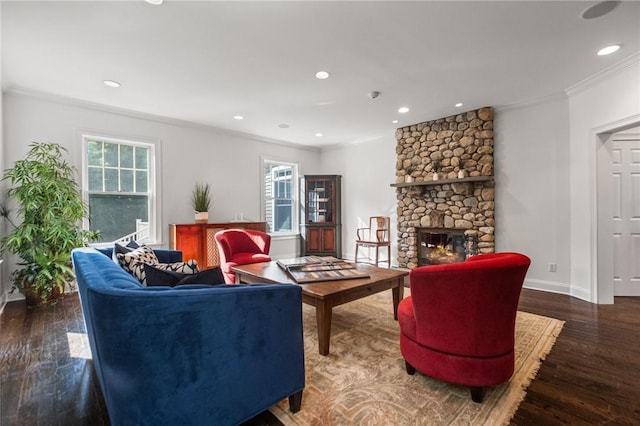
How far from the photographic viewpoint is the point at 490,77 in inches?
130

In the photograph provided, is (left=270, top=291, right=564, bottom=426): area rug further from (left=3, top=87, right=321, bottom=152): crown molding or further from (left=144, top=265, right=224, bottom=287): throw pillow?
(left=3, top=87, right=321, bottom=152): crown molding

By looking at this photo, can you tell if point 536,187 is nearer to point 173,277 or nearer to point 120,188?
point 173,277

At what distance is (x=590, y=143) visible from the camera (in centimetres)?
346

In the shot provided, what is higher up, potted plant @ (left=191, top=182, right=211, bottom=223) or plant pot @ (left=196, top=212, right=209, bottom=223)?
potted plant @ (left=191, top=182, right=211, bottom=223)

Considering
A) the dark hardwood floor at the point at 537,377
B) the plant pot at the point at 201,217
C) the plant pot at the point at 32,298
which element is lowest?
the dark hardwood floor at the point at 537,377

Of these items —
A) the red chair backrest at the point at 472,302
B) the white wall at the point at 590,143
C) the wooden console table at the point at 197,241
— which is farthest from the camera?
the wooden console table at the point at 197,241

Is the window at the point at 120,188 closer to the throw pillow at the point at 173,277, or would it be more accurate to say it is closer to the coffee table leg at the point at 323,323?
the throw pillow at the point at 173,277

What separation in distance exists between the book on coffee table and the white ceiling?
2.03 meters

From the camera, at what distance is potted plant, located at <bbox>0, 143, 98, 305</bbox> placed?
3217 millimetres

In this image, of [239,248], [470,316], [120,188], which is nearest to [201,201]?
[120,188]

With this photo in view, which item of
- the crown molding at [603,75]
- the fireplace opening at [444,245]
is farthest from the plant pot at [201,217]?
the crown molding at [603,75]

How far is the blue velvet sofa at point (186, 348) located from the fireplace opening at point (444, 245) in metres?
3.84

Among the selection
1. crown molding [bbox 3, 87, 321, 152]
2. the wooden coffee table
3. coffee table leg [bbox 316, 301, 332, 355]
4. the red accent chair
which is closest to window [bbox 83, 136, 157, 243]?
crown molding [bbox 3, 87, 321, 152]

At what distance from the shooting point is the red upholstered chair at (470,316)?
1.56 m
